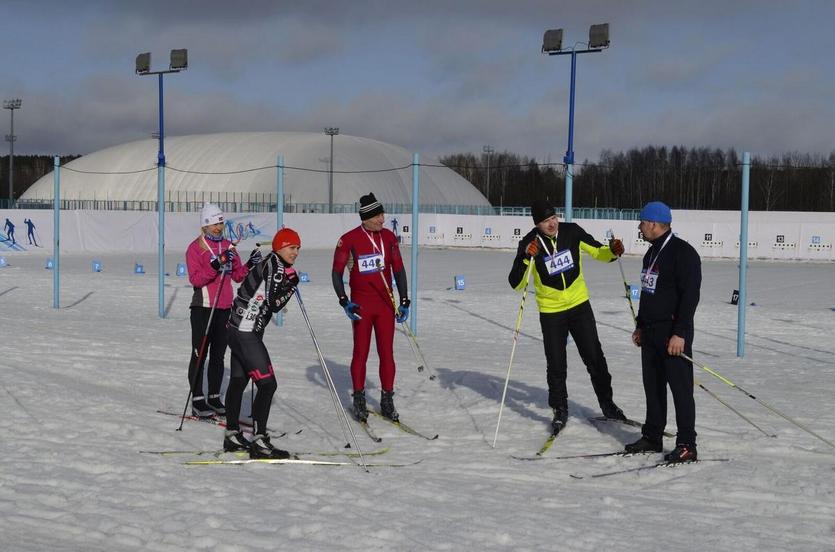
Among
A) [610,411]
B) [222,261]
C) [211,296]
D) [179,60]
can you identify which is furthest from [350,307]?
[179,60]

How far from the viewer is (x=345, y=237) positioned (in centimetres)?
796

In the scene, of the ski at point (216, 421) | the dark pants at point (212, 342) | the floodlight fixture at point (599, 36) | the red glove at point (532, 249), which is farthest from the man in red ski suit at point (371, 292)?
the floodlight fixture at point (599, 36)

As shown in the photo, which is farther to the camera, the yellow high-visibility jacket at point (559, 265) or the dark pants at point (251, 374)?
the yellow high-visibility jacket at point (559, 265)

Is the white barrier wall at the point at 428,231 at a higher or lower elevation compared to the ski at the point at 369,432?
higher

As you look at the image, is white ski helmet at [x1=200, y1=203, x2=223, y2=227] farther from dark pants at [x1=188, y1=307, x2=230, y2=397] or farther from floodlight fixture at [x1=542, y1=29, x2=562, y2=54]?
floodlight fixture at [x1=542, y1=29, x2=562, y2=54]

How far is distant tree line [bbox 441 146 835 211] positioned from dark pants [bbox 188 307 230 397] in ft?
226

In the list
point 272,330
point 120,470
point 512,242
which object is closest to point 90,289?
point 272,330

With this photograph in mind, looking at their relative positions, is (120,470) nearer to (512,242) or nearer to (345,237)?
(345,237)

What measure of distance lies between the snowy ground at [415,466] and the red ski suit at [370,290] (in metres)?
0.59

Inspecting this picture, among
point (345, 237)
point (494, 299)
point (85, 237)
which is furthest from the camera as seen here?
point (85, 237)

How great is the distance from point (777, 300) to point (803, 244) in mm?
21757

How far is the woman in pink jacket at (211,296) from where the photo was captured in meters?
7.78

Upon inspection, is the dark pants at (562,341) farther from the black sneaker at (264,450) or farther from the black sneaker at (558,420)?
the black sneaker at (264,450)

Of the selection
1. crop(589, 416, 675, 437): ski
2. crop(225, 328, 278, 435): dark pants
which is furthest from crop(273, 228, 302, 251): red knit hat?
crop(589, 416, 675, 437): ski
